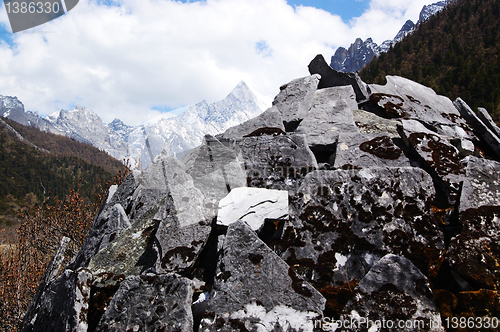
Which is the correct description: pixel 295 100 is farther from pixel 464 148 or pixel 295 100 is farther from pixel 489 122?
pixel 489 122

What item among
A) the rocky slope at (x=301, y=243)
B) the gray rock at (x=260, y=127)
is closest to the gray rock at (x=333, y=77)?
the rocky slope at (x=301, y=243)

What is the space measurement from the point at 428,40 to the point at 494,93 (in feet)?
119

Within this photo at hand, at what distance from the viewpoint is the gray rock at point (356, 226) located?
404cm

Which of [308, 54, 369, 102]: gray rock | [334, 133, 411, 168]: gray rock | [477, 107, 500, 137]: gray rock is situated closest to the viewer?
[334, 133, 411, 168]: gray rock

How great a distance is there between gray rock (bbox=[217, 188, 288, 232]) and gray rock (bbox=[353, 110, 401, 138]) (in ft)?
10.5

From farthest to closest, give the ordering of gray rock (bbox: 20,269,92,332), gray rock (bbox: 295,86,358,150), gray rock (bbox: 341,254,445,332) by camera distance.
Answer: gray rock (bbox: 295,86,358,150), gray rock (bbox: 20,269,92,332), gray rock (bbox: 341,254,445,332)

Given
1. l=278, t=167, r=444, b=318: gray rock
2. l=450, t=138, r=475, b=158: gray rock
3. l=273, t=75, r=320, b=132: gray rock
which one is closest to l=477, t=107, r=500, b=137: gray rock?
l=450, t=138, r=475, b=158: gray rock

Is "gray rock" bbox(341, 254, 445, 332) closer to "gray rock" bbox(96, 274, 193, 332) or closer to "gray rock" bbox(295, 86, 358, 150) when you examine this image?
"gray rock" bbox(96, 274, 193, 332)

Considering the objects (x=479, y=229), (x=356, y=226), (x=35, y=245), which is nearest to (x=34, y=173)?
(x=35, y=245)

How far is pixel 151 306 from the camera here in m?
3.60

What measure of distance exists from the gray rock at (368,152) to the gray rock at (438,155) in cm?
31

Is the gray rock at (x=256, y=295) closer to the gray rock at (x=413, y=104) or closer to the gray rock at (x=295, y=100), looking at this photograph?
the gray rock at (x=295, y=100)

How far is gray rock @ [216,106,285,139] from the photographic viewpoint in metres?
7.25

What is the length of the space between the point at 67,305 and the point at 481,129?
9146 millimetres
